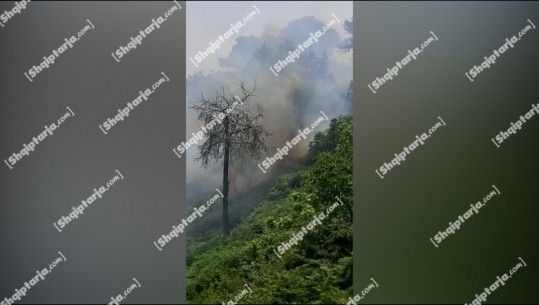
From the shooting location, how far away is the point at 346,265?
3684 mm

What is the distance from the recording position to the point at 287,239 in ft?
12.3

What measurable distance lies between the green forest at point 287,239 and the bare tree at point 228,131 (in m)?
0.17

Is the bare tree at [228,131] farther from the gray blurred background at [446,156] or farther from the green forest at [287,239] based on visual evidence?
the gray blurred background at [446,156]

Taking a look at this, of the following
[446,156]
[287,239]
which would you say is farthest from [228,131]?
[446,156]

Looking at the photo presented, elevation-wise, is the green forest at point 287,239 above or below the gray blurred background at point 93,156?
below

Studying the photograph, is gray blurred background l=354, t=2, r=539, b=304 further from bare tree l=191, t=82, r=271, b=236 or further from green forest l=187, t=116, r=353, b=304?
bare tree l=191, t=82, r=271, b=236

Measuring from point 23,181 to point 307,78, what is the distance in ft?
6.88

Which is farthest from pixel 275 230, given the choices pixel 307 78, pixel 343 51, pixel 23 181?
pixel 23 181

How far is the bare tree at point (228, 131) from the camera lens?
3732 millimetres

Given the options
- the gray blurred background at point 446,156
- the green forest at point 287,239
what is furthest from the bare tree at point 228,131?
the gray blurred background at point 446,156

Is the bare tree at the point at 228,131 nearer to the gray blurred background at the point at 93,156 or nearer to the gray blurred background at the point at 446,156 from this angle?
the gray blurred background at the point at 93,156

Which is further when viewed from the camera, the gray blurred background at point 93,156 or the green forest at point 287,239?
the green forest at point 287,239

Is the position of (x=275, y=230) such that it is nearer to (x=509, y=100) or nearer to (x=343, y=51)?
(x=343, y=51)

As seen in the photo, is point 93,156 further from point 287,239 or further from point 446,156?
point 446,156
